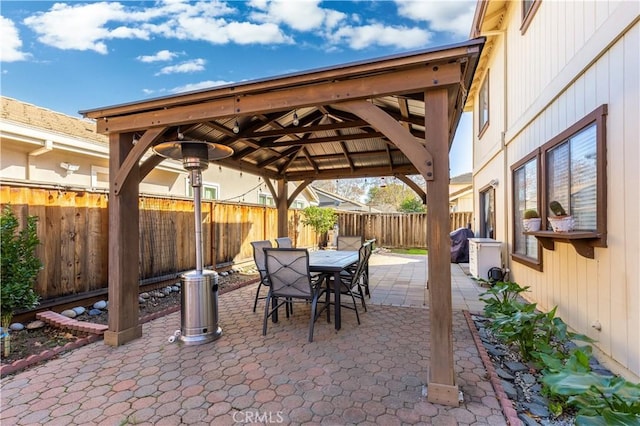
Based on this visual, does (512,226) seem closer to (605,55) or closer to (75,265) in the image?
(605,55)

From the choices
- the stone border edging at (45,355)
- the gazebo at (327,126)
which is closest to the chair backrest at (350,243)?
the gazebo at (327,126)

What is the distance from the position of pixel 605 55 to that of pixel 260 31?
6772mm

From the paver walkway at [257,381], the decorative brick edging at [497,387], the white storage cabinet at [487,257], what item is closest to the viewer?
the decorative brick edging at [497,387]

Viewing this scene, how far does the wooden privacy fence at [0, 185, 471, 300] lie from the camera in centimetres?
384

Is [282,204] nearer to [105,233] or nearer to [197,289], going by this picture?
Result: [105,233]

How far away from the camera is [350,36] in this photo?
6.97m

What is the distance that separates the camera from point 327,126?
4262 millimetres

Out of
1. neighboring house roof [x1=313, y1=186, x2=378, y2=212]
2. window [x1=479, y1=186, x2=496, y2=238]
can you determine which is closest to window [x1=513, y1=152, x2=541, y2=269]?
window [x1=479, y1=186, x2=496, y2=238]

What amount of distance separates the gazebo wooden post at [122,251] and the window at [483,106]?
23.1ft

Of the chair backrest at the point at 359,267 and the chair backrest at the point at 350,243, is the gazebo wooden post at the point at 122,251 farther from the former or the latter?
the chair backrest at the point at 350,243

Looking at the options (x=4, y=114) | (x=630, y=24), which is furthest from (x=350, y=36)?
(x=4, y=114)

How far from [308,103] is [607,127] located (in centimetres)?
254

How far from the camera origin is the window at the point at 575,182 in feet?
8.56

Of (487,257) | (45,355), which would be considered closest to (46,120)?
(45,355)
